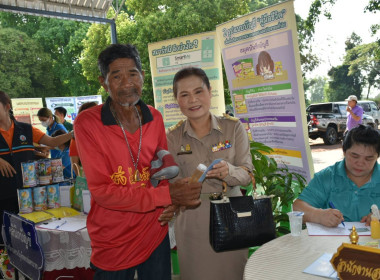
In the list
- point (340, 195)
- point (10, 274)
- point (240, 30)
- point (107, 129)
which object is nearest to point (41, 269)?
point (10, 274)

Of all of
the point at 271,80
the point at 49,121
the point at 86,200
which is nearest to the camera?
the point at 86,200

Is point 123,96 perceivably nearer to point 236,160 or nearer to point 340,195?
point 236,160

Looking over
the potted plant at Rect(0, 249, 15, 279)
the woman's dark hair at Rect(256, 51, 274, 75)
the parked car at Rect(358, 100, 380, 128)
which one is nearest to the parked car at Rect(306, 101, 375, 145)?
the parked car at Rect(358, 100, 380, 128)

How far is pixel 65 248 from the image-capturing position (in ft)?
7.91

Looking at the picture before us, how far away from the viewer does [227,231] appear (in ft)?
5.71

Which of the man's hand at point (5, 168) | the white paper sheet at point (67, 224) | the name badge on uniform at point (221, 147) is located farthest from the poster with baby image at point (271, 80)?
the man's hand at point (5, 168)

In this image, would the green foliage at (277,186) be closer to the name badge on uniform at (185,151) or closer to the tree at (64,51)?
the name badge on uniform at (185,151)

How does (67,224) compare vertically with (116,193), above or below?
below

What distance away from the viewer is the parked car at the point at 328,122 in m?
13.8

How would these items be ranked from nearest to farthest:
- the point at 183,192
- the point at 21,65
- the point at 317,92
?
the point at 183,192 < the point at 21,65 < the point at 317,92

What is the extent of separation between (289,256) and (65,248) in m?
1.55

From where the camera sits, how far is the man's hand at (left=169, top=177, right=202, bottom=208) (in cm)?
152

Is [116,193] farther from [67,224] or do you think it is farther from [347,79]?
[347,79]

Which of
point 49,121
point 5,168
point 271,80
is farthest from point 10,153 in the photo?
point 49,121
